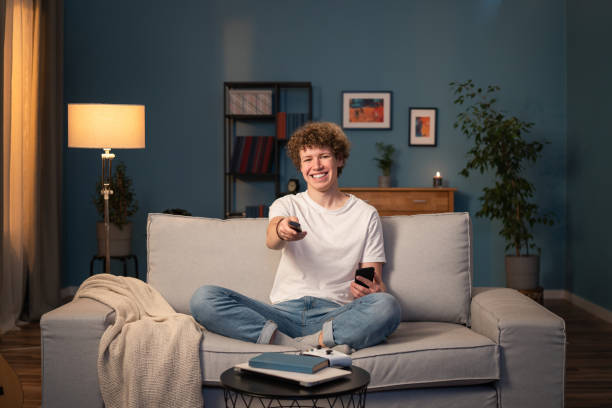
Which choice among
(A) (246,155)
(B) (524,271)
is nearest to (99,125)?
(A) (246,155)

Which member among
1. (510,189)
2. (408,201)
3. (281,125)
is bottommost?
(408,201)

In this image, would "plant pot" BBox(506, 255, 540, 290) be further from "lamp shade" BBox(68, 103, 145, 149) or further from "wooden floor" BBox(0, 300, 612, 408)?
"lamp shade" BBox(68, 103, 145, 149)

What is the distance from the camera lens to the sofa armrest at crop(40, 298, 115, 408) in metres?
2.16

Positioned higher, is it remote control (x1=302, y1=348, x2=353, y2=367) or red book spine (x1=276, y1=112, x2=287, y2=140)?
red book spine (x1=276, y1=112, x2=287, y2=140)

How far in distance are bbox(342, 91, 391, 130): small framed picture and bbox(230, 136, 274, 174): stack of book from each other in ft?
2.32

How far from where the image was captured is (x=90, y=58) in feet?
18.5

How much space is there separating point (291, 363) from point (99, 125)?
7.52 feet

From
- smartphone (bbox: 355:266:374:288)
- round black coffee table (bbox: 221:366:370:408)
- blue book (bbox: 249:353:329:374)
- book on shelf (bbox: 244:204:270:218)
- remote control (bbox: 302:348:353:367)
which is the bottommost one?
round black coffee table (bbox: 221:366:370:408)

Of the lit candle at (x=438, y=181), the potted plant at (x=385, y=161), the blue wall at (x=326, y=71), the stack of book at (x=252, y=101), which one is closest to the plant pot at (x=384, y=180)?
the potted plant at (x=385, y=161)

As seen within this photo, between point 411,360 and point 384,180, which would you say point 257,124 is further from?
point 411,360

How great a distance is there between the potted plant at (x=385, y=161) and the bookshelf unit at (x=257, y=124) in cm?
70

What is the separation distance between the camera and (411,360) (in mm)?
2150

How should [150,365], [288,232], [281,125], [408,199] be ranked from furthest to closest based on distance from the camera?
[281,125] < [408,199] < [288,232] < [150,365]

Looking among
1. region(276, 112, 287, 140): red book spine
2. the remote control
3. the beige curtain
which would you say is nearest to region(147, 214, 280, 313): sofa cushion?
the remote control
